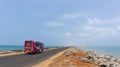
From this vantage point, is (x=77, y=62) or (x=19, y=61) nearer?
(x=77, y=62)

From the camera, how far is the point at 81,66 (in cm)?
3278

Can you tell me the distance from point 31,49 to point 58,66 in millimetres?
35966

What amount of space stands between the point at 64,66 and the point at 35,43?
40111mm

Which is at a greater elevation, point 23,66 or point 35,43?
point 35,43

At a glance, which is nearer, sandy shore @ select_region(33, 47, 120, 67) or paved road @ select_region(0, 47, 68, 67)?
sandy shore @ select_region(33, 47, 120, 67)

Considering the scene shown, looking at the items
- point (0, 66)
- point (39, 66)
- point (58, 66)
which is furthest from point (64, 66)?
point (0, 66)

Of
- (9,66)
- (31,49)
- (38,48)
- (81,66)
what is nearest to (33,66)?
(9,66)

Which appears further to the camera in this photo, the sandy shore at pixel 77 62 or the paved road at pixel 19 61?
the paved road at pixel 19 61

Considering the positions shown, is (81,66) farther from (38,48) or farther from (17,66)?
(38,48)

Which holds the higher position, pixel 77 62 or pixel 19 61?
pixel 19 61

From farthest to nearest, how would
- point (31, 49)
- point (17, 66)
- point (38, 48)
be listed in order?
1. point (38, 48)
2. point (31, 49)
3. point (17, 66)

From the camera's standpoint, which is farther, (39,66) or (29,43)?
(29,43)

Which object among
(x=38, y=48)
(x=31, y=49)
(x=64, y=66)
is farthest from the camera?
(x=38, y=48)

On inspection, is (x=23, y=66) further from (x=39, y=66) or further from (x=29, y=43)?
(x=29, y=43)
